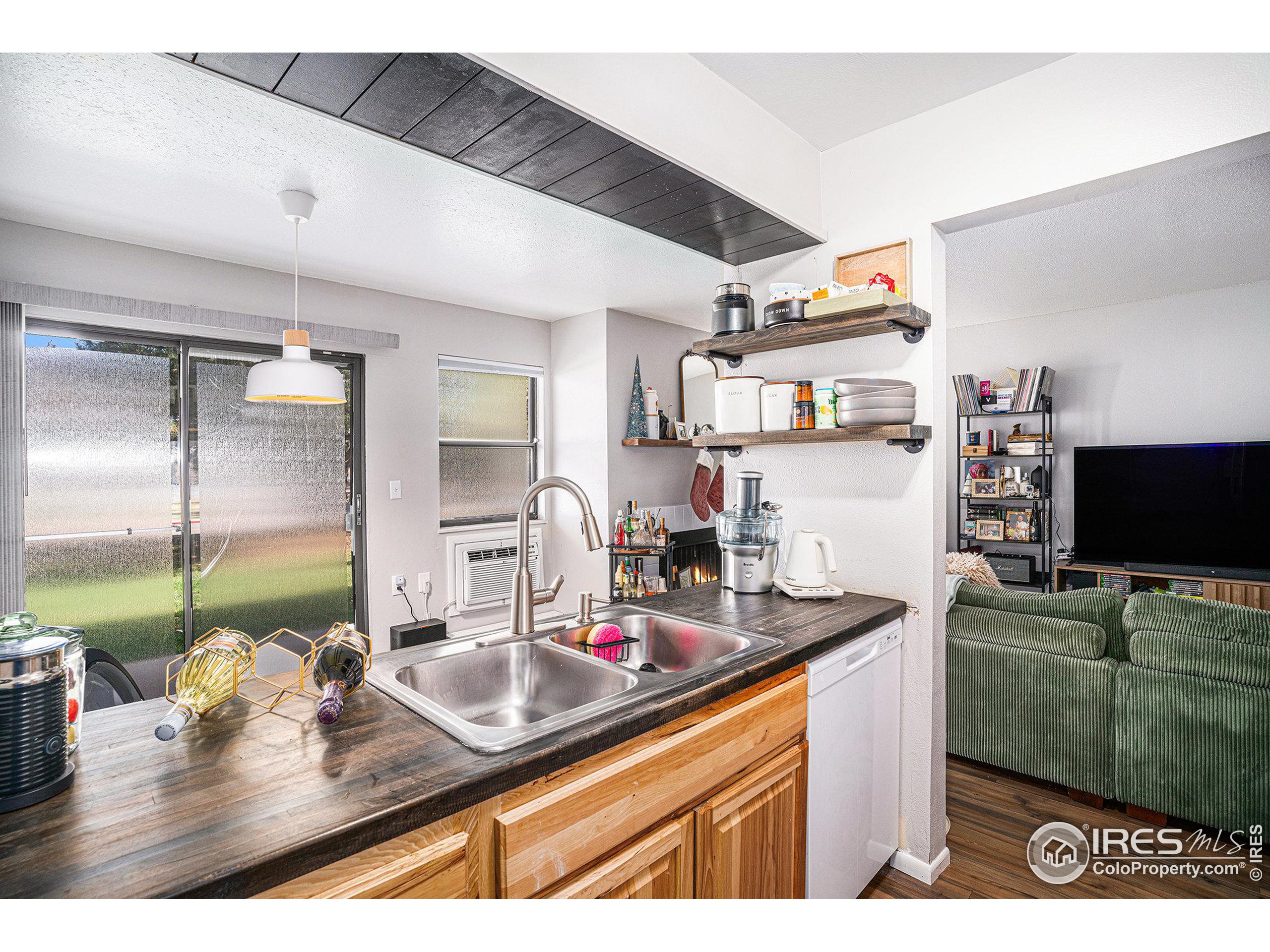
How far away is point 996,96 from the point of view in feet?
5.99

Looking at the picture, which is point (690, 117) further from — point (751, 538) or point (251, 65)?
point (751, 538)

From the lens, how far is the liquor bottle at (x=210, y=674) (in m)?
1.08

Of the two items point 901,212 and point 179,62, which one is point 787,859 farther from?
point 179,62

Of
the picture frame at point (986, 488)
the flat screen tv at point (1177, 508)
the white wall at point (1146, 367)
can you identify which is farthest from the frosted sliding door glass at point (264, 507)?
the flat screen tv at point (1177, 508)

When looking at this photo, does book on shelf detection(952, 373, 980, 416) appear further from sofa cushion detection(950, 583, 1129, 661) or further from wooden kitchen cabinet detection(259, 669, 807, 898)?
wooden kitchen cabinet detection(259, 669, 807, 898)

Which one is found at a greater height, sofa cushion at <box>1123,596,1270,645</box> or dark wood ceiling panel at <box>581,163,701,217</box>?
dark wood ceiling panel at <box>581,163,701,217</box>

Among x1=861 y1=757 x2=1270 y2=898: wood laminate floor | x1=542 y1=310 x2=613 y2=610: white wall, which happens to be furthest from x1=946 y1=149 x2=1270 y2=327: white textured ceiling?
x1=542 y1=310 x2=613 y2=610: white wall

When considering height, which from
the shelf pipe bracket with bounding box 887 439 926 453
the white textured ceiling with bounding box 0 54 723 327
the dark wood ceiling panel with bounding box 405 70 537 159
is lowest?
the shelf pipe bracket with bounding box 887 439 926 453

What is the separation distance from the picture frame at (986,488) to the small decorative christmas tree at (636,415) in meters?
2.83

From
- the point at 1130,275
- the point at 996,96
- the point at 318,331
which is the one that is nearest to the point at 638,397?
the point at 318,331

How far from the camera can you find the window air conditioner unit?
432 centimetres

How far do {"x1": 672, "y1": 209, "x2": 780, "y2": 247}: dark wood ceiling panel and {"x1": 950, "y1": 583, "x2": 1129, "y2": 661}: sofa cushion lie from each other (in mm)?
1770

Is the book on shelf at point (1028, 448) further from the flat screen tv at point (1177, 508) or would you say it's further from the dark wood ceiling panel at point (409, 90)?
the dark wood ceiling panel at point (409, 90)

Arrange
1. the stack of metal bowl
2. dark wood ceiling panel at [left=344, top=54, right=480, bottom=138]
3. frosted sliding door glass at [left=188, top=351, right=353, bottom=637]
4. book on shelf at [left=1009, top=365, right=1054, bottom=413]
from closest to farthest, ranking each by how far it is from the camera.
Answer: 1. dark wood ceiling panel at [left=344, top=54, right=480, bottom=138]
2. the stack of metal bowl
3. frosted sliding door glass at [left=188, top=351, right=353, bottom=637]
4. book on shelf at [left=1009, top=365, right=1054, bottom=413]
